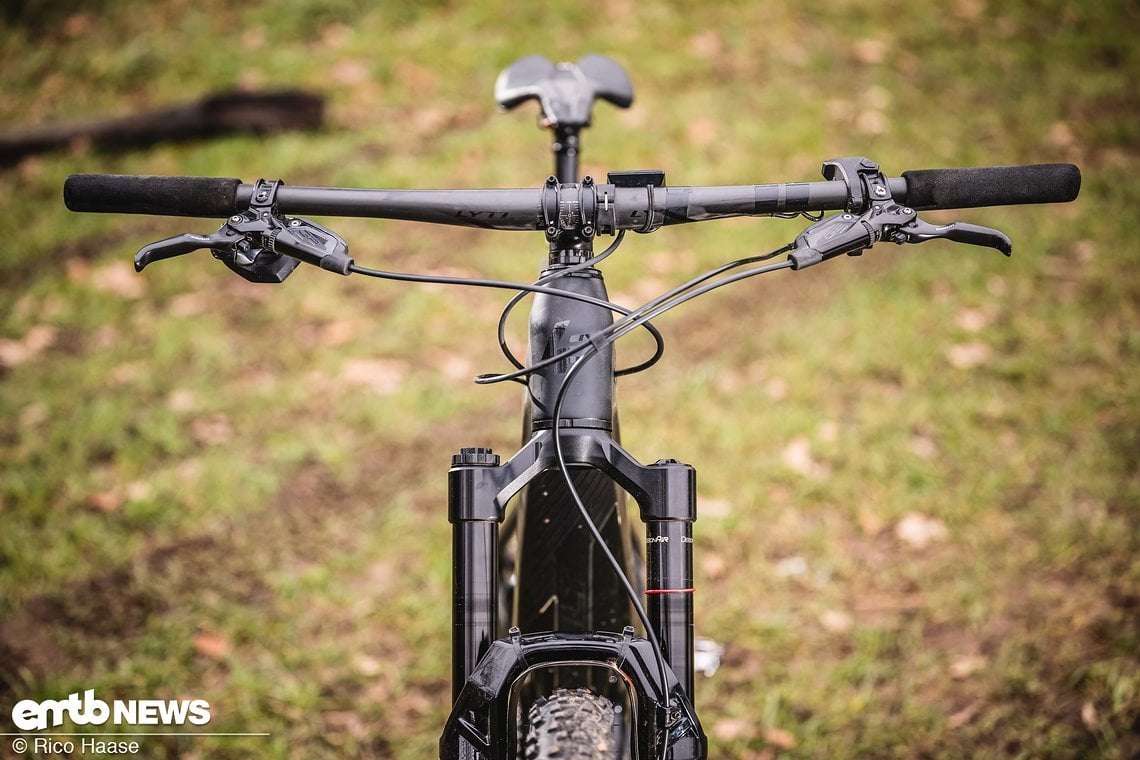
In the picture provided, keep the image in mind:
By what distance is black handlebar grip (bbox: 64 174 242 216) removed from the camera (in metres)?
1.52

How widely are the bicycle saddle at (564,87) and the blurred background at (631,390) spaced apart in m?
1.87

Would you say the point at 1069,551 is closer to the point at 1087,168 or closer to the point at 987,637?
the point at 987,637

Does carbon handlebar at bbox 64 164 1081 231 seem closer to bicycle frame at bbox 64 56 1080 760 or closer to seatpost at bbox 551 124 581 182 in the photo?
bicycle frame at bbox 64 56 1080 760

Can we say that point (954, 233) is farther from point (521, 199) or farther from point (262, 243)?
point (262, 243)

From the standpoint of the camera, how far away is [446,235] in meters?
5.32

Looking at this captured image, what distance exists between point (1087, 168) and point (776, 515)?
12.0ft

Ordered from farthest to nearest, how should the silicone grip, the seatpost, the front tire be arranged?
1. the seatpost
2. the silicone grip
3. the front tire

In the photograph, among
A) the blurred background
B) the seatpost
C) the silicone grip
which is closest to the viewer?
the silicone grip

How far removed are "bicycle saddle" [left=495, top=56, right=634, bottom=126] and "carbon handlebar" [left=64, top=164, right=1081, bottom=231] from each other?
913 mm

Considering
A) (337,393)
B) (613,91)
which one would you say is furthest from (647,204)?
(337,393)

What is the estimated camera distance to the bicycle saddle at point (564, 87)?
2.38 metres

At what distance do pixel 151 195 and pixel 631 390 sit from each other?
9.75 feet

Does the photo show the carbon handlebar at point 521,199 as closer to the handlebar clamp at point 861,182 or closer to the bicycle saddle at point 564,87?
the handlebar clamp at point 861,182

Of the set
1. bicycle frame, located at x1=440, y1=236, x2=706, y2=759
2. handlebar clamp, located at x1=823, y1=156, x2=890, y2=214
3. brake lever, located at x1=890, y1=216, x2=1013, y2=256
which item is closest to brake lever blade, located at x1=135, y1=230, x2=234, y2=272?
bicycle frame, located at x1=440, y1=236, x2=706, y2=759
